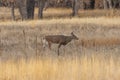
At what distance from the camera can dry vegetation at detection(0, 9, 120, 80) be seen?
980 cm

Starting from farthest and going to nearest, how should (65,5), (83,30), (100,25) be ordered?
(65,5), (100,25), (83,30)

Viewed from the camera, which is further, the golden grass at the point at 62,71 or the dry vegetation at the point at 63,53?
the dry vegetation at the point at 63,53

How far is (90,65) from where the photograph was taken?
34.9ft

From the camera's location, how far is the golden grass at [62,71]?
9.52m

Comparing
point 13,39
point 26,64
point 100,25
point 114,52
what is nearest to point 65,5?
point 100,25

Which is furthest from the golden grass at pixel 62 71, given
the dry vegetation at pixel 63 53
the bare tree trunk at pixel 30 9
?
the bare tree trunk at pixel 30 9

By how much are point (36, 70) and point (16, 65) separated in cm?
95

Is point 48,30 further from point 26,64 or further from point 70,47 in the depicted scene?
point 26,64

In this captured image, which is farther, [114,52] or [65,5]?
[65,5]

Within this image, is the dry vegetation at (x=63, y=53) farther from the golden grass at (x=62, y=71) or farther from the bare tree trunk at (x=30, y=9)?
the bare tree trunk at (x=30, y=9)

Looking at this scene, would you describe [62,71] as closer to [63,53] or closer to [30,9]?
[63,53]

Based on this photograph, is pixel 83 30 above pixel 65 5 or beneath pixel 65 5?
above

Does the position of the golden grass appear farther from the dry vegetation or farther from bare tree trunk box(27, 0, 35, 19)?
bare tree trunk box(27, 0, 35, 19)

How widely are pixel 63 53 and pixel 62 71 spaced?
4991 mm
